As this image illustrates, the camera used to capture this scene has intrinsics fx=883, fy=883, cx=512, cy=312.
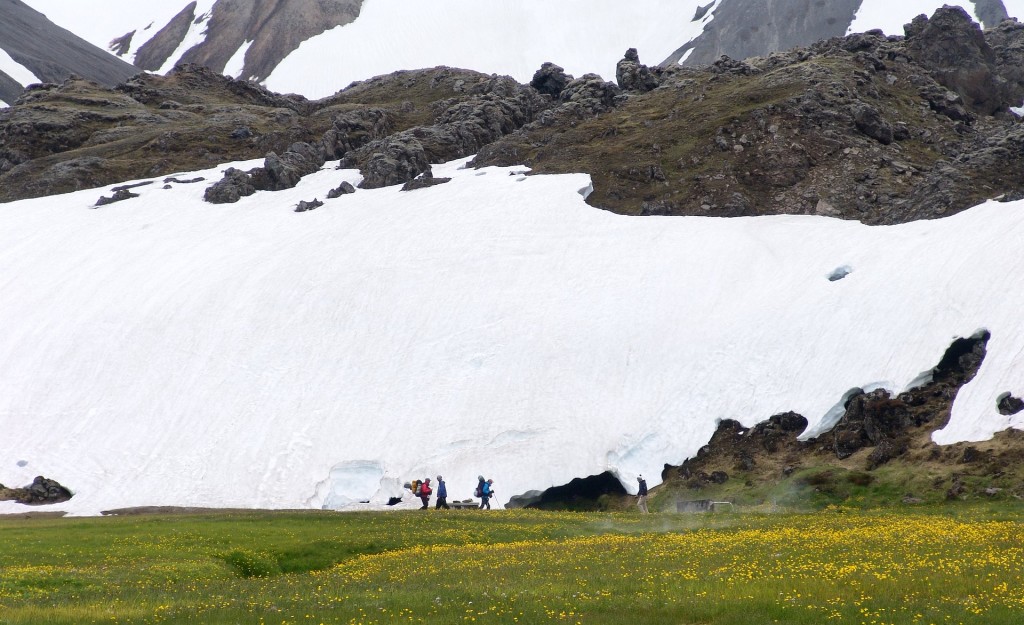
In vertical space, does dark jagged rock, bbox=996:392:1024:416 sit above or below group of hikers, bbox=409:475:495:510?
above

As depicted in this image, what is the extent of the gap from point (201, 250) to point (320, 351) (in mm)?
24452

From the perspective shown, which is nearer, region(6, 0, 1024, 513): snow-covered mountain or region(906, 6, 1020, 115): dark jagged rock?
region(6, 0, 1024, 513): snow-covered mountain

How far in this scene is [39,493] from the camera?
54.2 meters

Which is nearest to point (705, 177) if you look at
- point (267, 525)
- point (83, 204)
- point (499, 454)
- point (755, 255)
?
point (755, 255)

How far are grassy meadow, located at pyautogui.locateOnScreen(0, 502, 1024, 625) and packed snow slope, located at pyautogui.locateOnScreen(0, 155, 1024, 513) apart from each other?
10900 millimetres

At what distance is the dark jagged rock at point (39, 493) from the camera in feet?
177

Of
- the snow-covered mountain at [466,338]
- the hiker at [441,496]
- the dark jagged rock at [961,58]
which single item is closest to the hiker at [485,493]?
the hiker at [441,496]

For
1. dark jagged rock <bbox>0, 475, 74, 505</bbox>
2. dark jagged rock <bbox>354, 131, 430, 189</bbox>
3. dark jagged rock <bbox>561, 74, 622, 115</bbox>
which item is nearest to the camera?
dark jagged rock <bbox>0, 475, 74, 505</bbox>

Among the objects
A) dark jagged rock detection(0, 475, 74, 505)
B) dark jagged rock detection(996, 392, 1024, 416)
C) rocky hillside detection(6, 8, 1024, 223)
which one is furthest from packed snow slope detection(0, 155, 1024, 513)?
rocky hillside detection(6, 8, 1024, 223)

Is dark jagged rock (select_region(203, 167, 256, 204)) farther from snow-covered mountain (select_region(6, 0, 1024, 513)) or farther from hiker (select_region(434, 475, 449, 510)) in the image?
hiker (select_region(434, 475, 449, 510))

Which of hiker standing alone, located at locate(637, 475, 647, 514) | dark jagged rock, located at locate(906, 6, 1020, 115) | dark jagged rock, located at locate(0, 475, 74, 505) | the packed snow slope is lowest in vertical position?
hiker standing alone, located at locate(637, 475, 647, 514)

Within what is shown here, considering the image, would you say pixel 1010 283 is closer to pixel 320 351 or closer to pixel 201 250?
pixel 320 351

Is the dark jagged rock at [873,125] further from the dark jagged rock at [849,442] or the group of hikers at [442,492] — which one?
the group of hikers at [442,492]

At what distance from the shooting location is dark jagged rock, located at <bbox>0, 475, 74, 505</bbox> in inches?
2119
